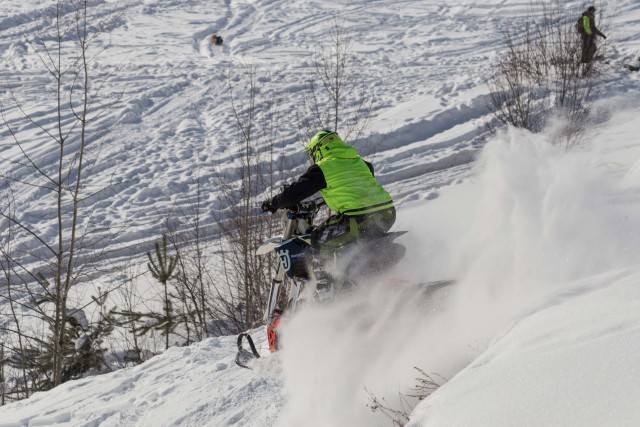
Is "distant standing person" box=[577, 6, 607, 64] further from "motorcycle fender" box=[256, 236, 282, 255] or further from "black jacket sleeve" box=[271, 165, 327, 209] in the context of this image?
"motorcycle fender" box=[256, 236, 282, 255]

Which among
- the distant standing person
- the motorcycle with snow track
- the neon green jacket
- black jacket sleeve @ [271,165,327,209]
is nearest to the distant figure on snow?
the distant standing person

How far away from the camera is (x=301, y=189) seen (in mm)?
4754

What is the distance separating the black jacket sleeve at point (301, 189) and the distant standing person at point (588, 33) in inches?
466

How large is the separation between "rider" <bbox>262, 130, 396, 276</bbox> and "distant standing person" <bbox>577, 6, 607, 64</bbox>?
11597 mm

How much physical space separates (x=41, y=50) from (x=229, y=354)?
2297 cm

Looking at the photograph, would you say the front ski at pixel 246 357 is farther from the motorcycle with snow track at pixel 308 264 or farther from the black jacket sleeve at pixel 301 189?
the black jacket sleeve at pixel 301 189

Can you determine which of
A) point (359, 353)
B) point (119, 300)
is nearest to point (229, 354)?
point (359, 353)

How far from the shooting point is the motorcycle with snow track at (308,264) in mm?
4867

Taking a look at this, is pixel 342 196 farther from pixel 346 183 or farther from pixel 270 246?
pixel 270 246

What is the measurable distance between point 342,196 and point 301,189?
0.36 metres

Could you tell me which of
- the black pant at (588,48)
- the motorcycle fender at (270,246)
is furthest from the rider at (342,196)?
the black pant at (588,48)

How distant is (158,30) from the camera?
27.3m

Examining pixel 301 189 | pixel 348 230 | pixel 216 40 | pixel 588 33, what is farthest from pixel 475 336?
pixel 216 40

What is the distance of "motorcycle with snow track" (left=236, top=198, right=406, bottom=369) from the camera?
487 cm
